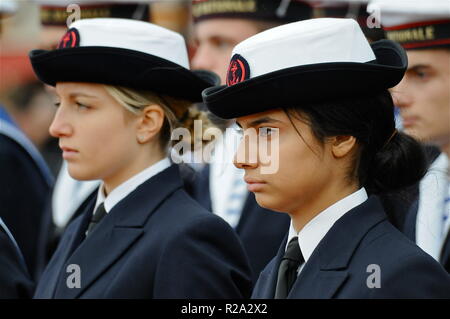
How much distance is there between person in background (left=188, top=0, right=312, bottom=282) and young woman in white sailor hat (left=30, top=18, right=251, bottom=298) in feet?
2.32

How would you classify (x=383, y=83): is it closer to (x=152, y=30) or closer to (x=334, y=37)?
(x=334, y=37)

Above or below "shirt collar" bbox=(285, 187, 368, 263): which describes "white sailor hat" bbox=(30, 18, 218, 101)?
above

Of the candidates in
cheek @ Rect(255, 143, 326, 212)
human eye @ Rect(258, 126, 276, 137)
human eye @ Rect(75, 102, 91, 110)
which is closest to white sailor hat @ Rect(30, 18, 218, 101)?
human eye @ Rect(75, 102, 91, 110)

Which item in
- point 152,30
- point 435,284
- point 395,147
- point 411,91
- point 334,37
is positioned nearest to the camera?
point 435,284

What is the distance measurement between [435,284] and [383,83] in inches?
28.0

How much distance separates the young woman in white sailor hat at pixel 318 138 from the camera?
3387 mm

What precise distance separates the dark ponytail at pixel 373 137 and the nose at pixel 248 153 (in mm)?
162

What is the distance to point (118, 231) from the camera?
4.22m

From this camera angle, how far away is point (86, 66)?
4.27m

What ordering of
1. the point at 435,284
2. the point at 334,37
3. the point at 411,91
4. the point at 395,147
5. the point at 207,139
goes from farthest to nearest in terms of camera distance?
1. the point at 411,91
2. the point at 207,139
3. the point at 395,147
4. the point at 334,37
5. the point at 435,284

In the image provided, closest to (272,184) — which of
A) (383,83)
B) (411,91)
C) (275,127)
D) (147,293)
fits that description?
(275,127)

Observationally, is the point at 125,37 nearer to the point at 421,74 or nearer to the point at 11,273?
the point at 11,273

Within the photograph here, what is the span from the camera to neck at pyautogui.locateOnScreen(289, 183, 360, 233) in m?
3.53

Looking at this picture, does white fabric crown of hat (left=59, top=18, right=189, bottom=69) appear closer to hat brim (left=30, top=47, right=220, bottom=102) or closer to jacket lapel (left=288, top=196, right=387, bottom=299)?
hat brim (left=30, top=47, right=220, bottom=102)
